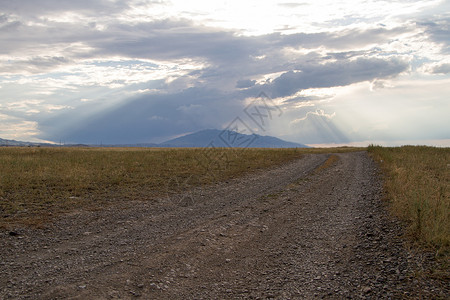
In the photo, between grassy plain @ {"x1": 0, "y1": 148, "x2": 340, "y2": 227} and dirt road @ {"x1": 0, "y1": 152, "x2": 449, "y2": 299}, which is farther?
grassy plain @ {"x1": 0, "y1": 148, "x2": 340, "y2": 227}

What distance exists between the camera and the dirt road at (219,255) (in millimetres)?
4758

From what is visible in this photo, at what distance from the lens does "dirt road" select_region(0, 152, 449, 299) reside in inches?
187

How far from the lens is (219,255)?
6.29 meters

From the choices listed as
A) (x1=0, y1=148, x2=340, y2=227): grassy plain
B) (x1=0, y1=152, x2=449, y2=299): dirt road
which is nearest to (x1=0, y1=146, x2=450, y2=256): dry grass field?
(x1=0, y1=148, x2=340, y2=227): grassy plain

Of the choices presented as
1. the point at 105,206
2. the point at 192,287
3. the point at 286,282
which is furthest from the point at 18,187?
the point at 286,282

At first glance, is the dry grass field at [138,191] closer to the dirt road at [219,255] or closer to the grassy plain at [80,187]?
the grassy plain at [80,187]

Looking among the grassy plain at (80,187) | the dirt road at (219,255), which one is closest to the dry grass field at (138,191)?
the grassy plain at (80,187)

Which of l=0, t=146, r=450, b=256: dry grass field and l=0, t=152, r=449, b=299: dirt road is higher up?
l=0, t=146, r=450, b=256: dry grass field

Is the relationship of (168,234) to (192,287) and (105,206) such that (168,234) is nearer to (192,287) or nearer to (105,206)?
(192,287)

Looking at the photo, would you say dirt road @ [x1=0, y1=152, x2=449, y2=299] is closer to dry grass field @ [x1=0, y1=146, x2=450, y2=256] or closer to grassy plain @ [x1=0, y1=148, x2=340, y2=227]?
dry grass field @ [x1=0, y1=146, x2=450, y2=256]

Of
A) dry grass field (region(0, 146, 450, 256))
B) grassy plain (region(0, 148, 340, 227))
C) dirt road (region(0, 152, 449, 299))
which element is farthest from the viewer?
grassy plain (region(0, 148, 340, 227))

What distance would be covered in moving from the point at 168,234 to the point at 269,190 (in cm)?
709

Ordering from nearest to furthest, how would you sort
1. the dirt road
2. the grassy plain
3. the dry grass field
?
1. the dirt road
2. the dry grass field
3. the grassy plain

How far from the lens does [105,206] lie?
36.1 feet
